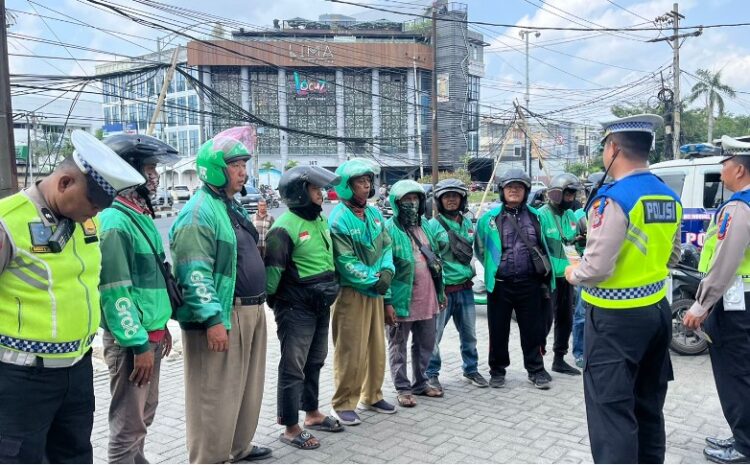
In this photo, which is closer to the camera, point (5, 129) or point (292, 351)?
point (292, 351)

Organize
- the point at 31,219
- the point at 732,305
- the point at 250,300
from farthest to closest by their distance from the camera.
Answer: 1. the point at 732,305
2. the point at 250,300
3. the point at 31,219

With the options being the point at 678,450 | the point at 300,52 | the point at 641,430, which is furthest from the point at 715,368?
the point at 300,52

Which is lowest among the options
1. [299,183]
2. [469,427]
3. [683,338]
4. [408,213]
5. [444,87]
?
[469,427]

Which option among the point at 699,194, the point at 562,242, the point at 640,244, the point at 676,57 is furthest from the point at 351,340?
the point at 676,57

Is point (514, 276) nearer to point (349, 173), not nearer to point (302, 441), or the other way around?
point (349, 173)

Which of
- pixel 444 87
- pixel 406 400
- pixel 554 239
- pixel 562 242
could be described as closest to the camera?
pixel 406 400

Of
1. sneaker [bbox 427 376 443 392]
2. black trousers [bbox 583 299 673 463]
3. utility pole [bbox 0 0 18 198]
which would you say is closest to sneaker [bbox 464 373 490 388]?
sneaker [bbox 427 376 443 392]

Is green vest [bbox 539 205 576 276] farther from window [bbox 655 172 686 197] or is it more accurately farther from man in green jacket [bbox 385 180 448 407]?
window [bbox 655 172 686 197]

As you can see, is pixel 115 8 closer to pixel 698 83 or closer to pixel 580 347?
pixel 580 347

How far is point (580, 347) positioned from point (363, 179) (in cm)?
323

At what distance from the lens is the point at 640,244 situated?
3.19 meters

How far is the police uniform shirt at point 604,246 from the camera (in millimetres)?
3156

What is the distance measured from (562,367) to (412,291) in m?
2.03

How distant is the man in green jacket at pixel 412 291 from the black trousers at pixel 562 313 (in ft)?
5.00
